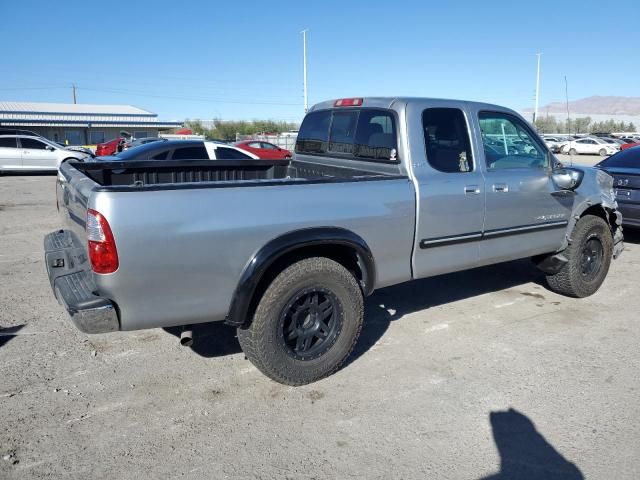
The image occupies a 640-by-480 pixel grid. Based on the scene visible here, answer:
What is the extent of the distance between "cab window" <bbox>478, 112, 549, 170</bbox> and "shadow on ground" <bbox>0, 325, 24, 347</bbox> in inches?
167

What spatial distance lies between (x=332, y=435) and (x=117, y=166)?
313cm

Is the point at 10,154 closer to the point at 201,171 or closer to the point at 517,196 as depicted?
the point at 201,171

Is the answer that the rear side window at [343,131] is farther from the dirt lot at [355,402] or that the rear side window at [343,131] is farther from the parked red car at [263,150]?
the parked red car at [263,150]

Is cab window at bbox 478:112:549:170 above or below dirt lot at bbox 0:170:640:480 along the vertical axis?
above

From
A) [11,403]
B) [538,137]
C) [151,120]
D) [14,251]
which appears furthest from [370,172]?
[151,120]

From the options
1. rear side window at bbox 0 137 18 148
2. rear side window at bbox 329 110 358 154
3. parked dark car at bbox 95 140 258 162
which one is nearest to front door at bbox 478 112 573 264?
rear side window at bbox 329 110 358 154

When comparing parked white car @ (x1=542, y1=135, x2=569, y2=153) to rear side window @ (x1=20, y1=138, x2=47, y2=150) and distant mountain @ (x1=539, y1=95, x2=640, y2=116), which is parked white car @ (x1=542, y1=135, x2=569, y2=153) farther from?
distant mountain @ (x1=539, y1=95, x2=640, y2=116)

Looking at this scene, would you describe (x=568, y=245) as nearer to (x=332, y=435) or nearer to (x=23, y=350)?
(x=332, y=435)

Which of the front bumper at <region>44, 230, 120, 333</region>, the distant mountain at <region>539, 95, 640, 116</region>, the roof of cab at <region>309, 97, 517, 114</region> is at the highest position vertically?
the distant mountain at <region>539, 95, 640, 116</region>

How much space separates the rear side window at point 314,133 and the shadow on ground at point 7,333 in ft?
10.2

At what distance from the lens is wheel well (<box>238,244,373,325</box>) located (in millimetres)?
3527

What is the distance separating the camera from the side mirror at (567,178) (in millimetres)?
4930

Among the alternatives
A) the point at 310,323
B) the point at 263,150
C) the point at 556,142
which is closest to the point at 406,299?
the point at 310,323

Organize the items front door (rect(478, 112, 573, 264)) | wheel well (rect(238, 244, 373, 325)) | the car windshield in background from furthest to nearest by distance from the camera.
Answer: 1. the car windshield in background
2. front door (rect(478, 112, 573, 264))
3. wheel well (rect(238, 244, 373, 325))
